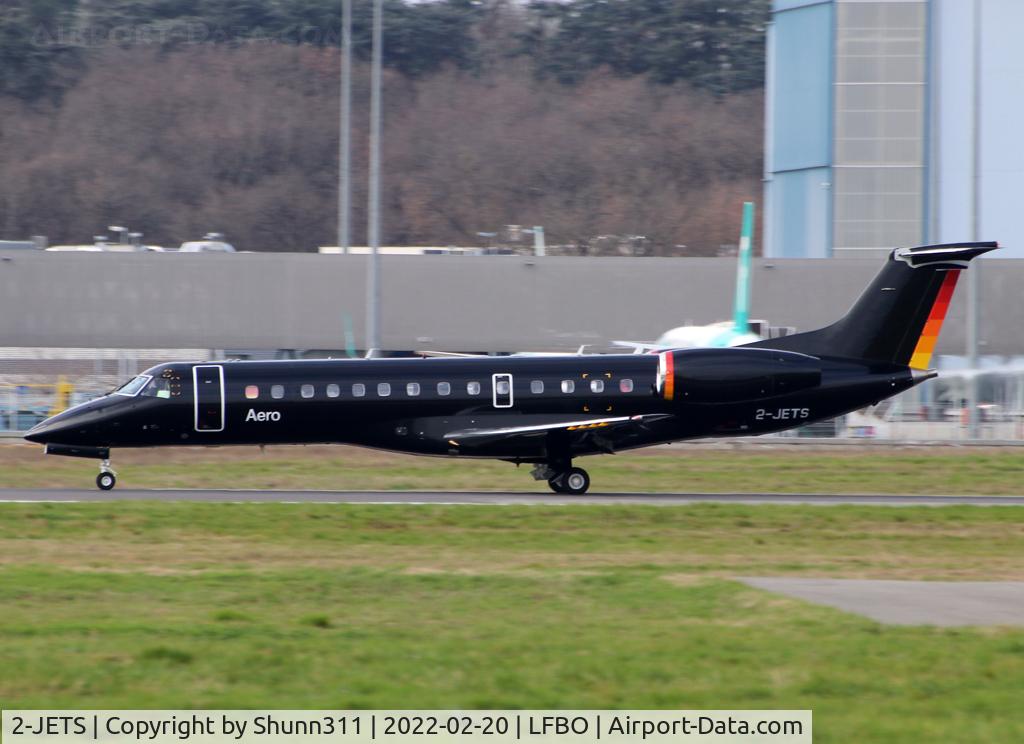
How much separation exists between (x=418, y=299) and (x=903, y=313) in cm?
2949

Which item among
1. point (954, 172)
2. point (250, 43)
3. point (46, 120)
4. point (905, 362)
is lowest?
point (905, 362)

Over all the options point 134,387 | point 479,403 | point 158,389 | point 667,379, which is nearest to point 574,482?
point 479,403

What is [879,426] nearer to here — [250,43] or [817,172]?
[817,172]

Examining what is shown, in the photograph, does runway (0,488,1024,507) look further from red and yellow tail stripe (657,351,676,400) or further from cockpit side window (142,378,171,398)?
red and yellow tail stripe (657,351,676,400)

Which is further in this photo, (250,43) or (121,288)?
(250,43)

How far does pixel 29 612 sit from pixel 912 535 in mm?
13659

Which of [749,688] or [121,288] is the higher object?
[121,288]

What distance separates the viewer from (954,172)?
58125 millimetres

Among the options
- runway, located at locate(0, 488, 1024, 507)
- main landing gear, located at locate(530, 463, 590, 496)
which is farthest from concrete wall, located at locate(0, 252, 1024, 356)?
main landing gear, located at locate(530, 463, 590, 496)

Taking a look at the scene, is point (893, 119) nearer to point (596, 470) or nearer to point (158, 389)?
point (596, 470)

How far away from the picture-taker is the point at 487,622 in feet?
43.1

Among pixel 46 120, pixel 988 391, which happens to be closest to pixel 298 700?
pixel 988 391
